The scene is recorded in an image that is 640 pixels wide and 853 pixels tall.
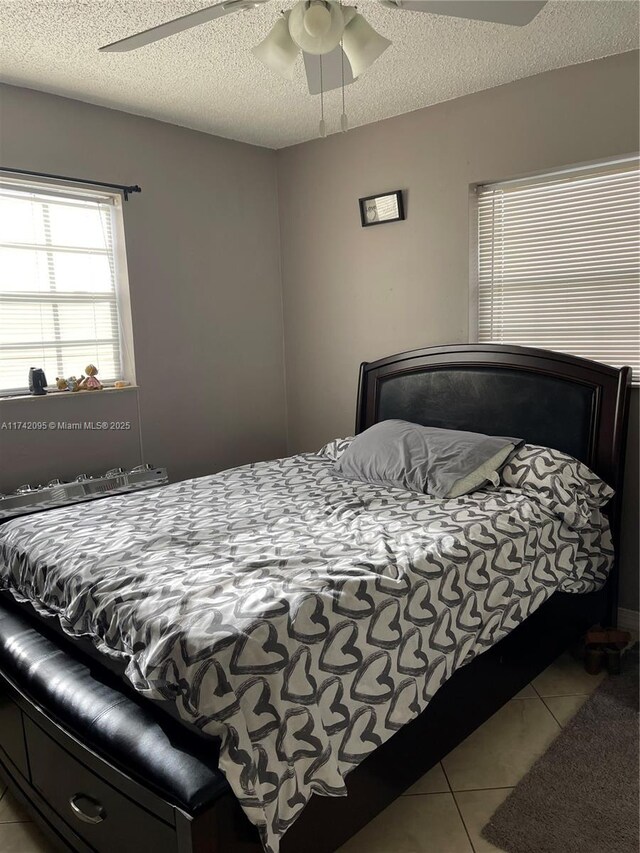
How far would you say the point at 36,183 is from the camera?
3.09 meters

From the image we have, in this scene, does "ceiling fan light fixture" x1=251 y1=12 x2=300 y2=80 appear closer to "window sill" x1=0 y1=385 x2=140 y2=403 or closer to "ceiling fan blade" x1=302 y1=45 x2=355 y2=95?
"ceiling fan blade" x1=302 y1=45 x2=355 y2=95

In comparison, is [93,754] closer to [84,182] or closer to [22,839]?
[22,839]

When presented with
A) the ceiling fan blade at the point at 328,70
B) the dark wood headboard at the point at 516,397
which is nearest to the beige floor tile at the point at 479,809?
the dark wood headboard at the point at 516,397

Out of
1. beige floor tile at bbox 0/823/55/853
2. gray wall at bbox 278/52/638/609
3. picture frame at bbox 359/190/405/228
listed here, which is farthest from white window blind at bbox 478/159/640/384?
beige floor tile at bbox 0/823/55/853

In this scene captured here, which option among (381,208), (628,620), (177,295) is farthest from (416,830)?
(381,208)

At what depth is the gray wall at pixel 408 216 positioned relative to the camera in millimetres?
2920

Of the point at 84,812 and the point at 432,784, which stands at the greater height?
the point at 84,812

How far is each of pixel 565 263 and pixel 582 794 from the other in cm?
223

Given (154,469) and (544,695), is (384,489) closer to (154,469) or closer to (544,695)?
(544,695)

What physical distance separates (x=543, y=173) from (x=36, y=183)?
2417 millimetres

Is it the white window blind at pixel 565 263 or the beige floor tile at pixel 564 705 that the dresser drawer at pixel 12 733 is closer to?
the beige floor tile at pixel 564 705

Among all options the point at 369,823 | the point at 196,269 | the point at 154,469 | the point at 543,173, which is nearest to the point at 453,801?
the point at 369,823

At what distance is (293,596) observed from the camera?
168 centimetres

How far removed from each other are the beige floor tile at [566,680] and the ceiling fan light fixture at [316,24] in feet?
7.95
